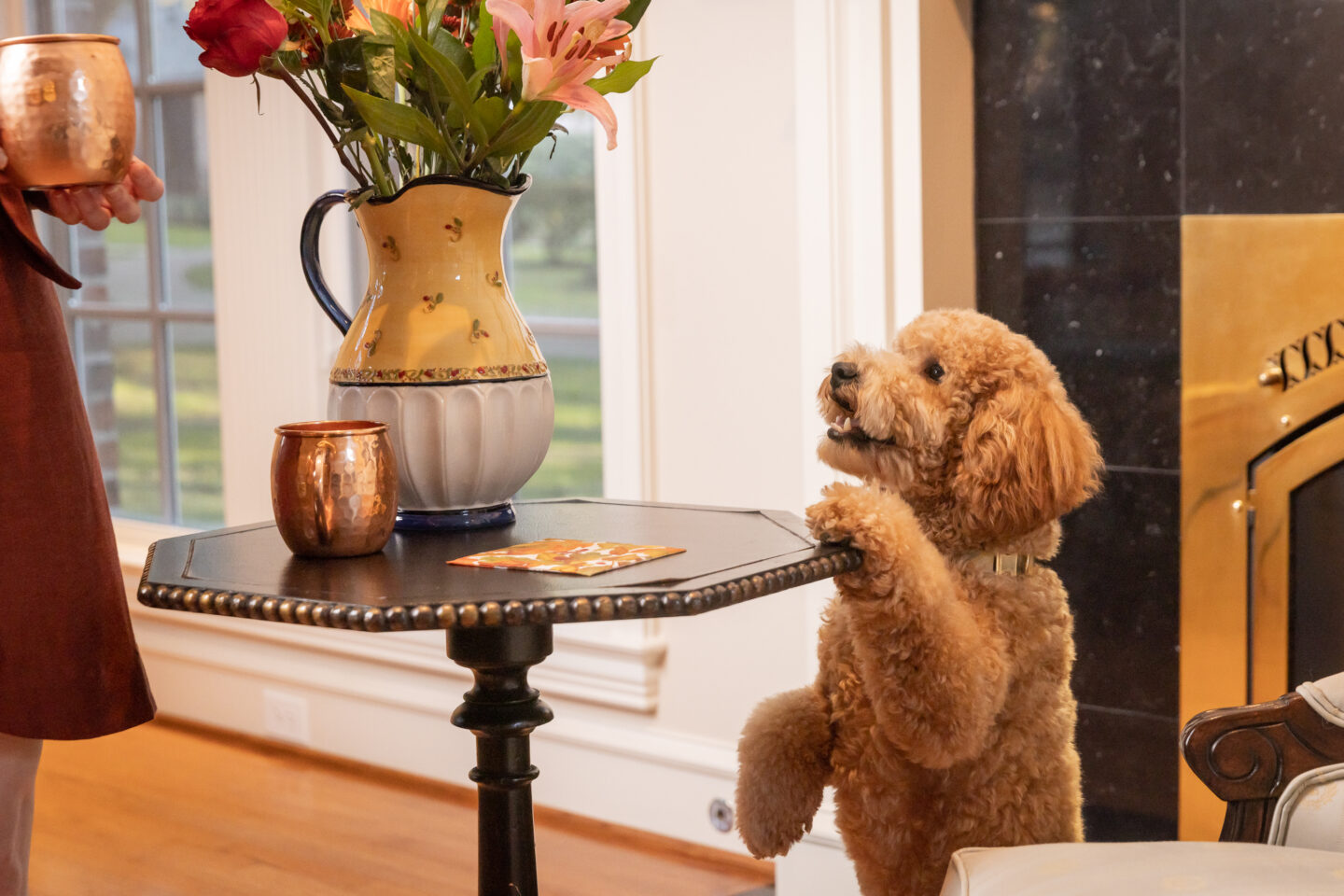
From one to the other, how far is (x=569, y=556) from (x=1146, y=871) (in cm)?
55

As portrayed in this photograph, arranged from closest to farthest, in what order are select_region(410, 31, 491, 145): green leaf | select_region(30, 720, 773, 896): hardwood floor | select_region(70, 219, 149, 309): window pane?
select_region(410, 31, 491, 145): green leaf, select_region(30, 720, 773, 896): hardwood floor, select_region(70, 219, 149, 309): window pane

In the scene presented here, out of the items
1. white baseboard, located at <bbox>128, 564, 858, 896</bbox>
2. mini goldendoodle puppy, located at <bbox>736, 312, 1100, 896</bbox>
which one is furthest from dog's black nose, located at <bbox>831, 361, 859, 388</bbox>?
white baseboard, located at <bbox>128, 564, 858, 896</bbox>

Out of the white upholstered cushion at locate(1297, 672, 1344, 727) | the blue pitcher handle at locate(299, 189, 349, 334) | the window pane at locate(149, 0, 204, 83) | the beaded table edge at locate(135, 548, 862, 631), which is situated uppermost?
the window pane at locate(149, 0, 204, 83)

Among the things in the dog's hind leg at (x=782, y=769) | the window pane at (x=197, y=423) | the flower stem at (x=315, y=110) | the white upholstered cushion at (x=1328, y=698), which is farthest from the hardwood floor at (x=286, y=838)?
the flower stem at (x=315, y=110)

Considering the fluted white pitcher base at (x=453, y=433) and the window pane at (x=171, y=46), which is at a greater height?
the window pane at (x=171, y=46)

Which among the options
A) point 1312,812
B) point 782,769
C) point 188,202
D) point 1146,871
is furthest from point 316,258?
point 188,202

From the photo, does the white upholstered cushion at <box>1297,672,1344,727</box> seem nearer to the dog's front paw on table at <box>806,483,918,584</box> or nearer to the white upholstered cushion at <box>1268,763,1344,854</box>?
the white upholstered cushion at <box>1268,763,1344,854</box>

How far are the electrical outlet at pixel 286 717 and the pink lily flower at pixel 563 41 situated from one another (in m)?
2.23

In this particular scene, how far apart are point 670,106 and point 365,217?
117 cm

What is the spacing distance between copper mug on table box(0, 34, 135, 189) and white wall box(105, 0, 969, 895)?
4.13 ft

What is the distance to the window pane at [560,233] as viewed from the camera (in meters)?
2.85

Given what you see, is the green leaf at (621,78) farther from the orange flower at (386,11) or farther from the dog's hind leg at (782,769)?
the dog's hind leg at (782,769)

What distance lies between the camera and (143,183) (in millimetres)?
1463

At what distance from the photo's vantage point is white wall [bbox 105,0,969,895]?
7.27 ft
